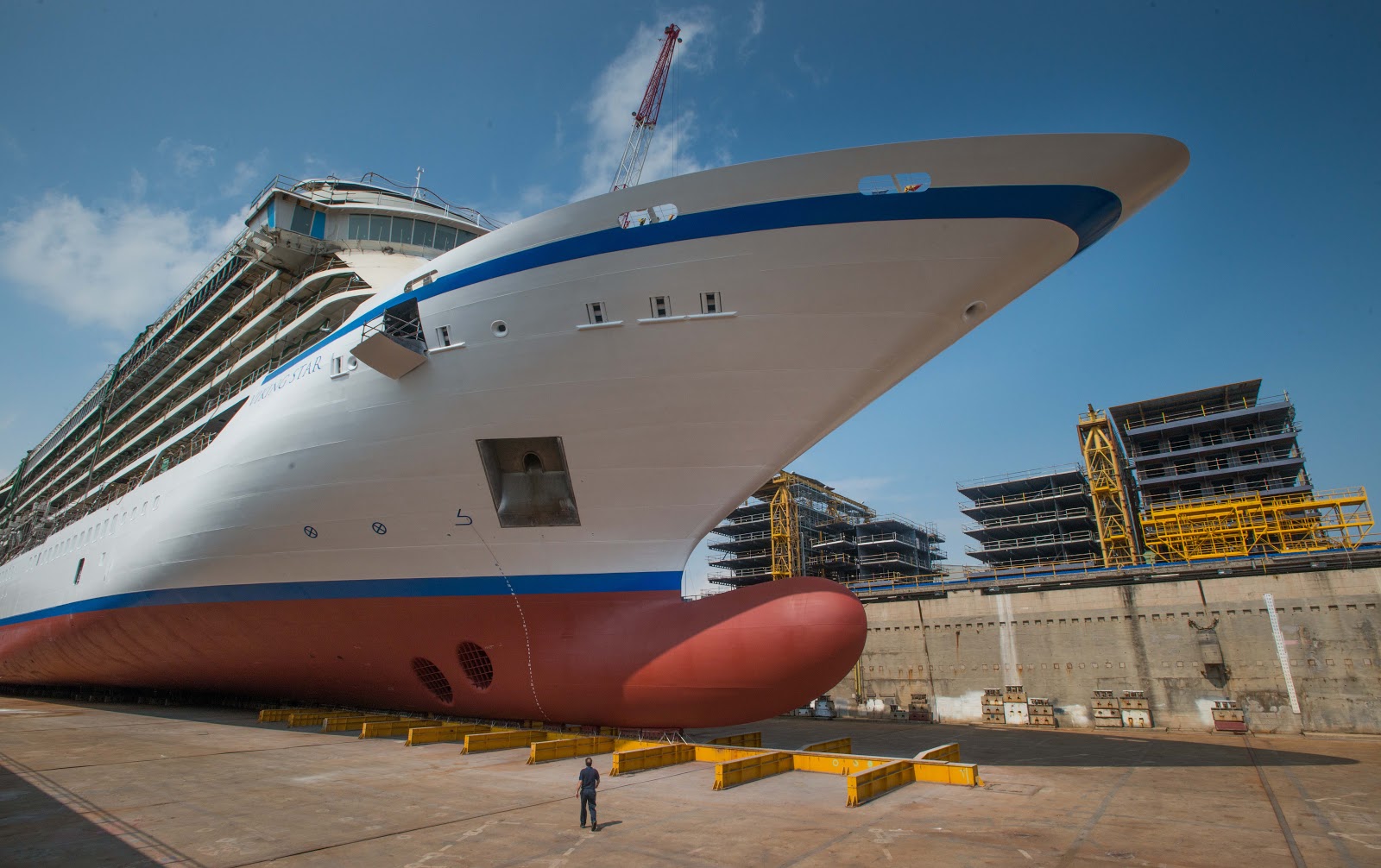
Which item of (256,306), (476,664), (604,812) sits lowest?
(604,812)

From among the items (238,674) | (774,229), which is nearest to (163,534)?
(238,674)

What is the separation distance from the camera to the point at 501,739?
32.2 ft

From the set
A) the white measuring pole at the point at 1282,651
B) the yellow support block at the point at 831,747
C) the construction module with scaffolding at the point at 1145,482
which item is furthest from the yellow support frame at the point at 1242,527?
the yellow support block at the point at 831,747

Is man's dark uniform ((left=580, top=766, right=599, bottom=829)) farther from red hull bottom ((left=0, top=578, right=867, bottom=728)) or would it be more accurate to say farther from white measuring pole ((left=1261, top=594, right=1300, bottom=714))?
→ white measuring pole ((left=1261, top=594, right=1300, bottom=714))

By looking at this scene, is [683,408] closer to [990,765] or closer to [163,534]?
[990,765]

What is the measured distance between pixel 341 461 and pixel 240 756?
428 centimetres

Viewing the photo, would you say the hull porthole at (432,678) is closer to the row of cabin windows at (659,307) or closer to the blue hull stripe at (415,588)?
the blue hull stripe at (415,588)

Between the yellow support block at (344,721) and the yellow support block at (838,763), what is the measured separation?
24.5 ft

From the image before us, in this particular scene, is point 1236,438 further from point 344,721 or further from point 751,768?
point 344,721

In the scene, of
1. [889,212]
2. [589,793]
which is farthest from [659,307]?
[589,793]

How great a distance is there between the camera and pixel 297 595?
10477 mm

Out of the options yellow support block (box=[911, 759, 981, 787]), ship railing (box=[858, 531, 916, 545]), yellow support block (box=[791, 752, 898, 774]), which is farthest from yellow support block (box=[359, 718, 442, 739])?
ship railing (box=[858, 531, 916, 545])

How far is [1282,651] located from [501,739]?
2013 cm

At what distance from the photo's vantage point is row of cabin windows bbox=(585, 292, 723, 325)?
771 cm
